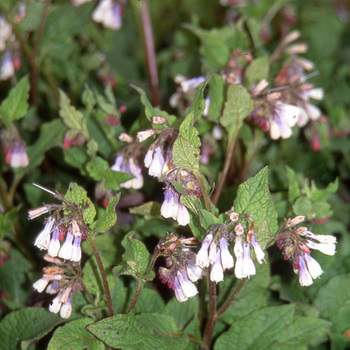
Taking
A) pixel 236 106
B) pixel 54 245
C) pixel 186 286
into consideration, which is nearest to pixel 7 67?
pixel 236 106

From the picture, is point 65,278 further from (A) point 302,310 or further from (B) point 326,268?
(B) point 326,268

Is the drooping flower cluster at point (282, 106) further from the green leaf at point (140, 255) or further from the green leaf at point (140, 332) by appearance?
the green leaf at point (140, 332)

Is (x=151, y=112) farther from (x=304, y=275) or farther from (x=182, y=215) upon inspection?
(x=304, y=275)

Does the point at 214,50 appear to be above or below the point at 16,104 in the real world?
below

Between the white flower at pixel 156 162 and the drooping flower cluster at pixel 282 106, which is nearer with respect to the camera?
the white flower at pixel 156 162

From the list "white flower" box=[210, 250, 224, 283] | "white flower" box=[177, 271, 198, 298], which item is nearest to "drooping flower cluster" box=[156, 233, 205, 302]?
"white flower" box=[177, 271, 198, 298]

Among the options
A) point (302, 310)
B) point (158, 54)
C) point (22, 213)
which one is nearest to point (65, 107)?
point (22, 213)

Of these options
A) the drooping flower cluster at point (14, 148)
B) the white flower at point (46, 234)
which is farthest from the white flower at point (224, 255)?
the drooping flower cluster at point (14, 148)

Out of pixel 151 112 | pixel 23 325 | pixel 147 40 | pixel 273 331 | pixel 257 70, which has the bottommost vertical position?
pixel 273 331
